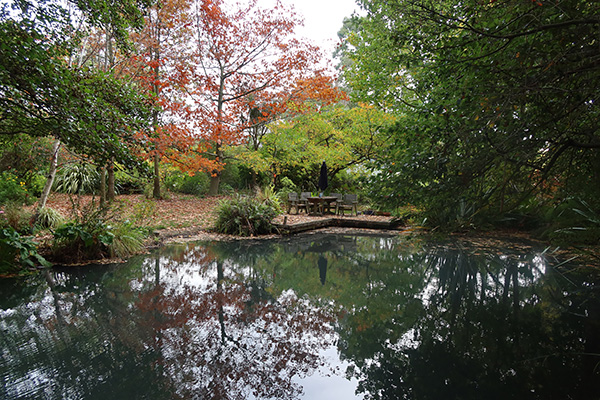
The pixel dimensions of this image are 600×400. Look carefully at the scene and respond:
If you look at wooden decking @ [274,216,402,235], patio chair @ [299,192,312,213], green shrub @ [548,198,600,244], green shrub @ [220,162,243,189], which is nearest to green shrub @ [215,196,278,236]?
→ wooden decking @ [274,216,402,235]

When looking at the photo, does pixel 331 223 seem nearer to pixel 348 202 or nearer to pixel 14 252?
pixel 348 202

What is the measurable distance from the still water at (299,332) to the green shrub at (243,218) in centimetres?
270

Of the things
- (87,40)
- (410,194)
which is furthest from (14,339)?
(87,40)

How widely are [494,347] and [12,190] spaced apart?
954 centimetres

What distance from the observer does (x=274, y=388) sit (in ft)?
7.52

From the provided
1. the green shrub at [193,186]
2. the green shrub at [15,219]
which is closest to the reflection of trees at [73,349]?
the green shrub at [15,219]

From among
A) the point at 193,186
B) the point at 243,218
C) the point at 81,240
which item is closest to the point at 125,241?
the point at 81,240

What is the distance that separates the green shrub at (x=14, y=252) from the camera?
4.41 meters

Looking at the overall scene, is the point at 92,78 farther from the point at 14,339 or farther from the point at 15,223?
the point at 15,223

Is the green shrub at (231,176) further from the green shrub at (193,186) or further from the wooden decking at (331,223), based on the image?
the wooden decking at (331,223)

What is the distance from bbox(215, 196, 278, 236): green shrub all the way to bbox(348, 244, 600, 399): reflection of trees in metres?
4.72

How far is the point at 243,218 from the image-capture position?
8367 mm

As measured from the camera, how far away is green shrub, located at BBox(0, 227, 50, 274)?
441 cm

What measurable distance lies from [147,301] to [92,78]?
2.48 metres
